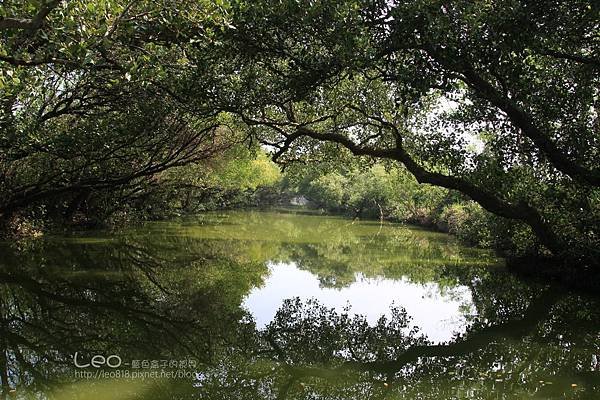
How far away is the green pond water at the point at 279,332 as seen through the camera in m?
6.11

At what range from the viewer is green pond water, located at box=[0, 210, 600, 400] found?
20.1 feet

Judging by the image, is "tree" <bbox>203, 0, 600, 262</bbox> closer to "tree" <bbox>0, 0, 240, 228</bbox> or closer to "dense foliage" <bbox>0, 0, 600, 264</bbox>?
"dense foliage" <bbox>0, 0, 600, 264</bbox>

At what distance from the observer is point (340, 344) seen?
8062 millimetres

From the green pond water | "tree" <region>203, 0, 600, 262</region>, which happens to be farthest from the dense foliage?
the green pond water

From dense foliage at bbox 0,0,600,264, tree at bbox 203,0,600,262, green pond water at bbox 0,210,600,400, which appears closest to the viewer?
A: green pond water at bbox 0,210,600,400

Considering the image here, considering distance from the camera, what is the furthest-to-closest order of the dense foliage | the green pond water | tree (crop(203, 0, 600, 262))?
1. tree (crop(203, 0, 600, 262))
2. the dense foliage
3. the green pond water

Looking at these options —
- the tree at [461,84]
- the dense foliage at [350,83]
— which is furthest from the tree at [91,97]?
the tree at [461,84]

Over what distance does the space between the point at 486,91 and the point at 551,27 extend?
186 cm

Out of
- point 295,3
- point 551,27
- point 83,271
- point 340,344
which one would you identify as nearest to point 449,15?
point 551,27

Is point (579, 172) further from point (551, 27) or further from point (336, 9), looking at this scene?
point (336, 9)

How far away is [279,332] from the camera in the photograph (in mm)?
8570

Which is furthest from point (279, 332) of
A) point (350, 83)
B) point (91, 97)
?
point (91, 97)

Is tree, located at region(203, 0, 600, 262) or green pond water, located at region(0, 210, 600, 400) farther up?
tree, located at region(203, 0, 600, 262)

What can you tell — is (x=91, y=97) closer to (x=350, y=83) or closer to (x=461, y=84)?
(x=350, y=83)
